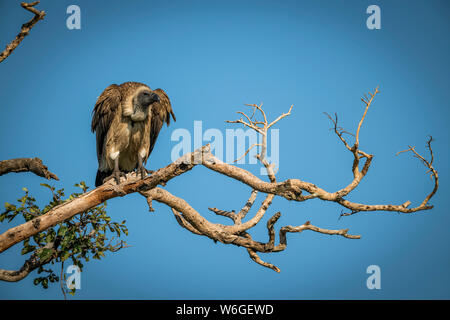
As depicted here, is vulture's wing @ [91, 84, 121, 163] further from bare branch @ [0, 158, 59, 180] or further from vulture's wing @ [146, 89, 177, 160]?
bare branch @ [0, 158, 59, 180]

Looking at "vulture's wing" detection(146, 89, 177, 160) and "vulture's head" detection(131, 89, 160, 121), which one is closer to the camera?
"vulture's head" detection(131, 89, 160, 121)

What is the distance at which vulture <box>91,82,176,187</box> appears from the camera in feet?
18.0

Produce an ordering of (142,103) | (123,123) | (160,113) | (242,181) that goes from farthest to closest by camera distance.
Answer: (160,113) < (123,123) < (142,103) < (242,181)

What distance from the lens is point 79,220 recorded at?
475cm

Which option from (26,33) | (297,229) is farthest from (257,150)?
(26,33)

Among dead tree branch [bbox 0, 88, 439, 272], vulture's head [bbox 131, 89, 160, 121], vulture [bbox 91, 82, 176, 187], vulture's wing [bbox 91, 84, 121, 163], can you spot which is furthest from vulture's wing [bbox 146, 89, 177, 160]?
dead tree branch [bbox 0, 88, 439, 272]

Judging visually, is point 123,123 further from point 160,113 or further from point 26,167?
point 26,167

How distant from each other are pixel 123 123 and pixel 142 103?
15.7 inches

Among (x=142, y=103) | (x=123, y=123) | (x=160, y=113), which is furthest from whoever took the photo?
(x=160, y=113)

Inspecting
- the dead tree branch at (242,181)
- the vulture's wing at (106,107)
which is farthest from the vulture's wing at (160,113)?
the dead tree branch at (242,181)

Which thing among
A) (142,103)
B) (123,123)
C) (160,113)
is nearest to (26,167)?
(123,123)

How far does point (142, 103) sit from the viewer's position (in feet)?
17.8

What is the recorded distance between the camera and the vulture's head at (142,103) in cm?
538

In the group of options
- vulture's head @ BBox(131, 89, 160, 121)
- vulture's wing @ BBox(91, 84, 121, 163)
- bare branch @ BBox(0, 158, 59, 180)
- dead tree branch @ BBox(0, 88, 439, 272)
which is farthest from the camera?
vulture's wing @ BBox(91, 84, 121, 163)
